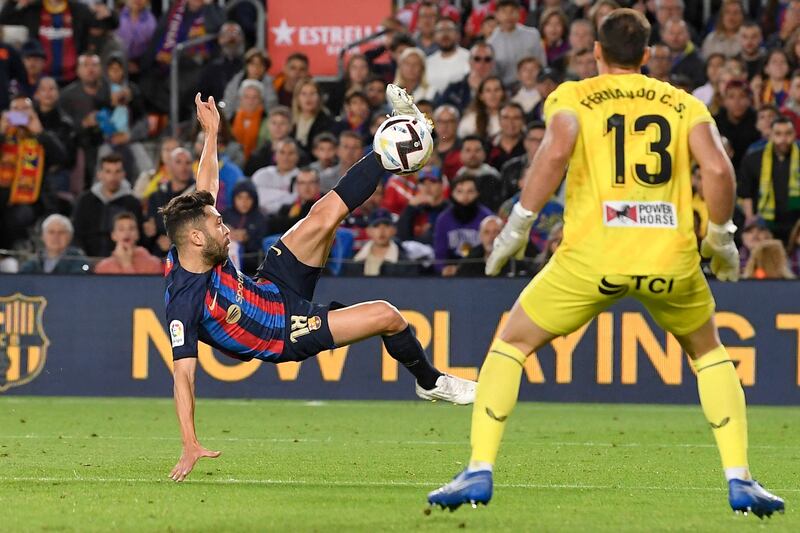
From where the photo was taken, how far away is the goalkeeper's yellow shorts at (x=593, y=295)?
6484 millimetres

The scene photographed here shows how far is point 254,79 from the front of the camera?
698 inches

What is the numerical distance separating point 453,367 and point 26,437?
14.9 ft

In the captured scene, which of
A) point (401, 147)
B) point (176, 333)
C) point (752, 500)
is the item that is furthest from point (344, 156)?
point (752, 500)

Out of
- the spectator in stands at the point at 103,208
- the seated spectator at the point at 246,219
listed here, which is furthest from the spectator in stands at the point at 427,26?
the spectator in stands at the point at 103,208

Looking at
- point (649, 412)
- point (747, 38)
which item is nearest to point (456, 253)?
point (649, 412)

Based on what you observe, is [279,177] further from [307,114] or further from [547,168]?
[547,168]

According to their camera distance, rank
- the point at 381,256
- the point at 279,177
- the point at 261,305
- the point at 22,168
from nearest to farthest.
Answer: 1. the point at 261,305
2. the point at 381,256
3. the point at 279,177
4. the point at 22,168

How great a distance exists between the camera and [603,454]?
32.8ft

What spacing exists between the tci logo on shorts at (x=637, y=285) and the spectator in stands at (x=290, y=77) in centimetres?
1135

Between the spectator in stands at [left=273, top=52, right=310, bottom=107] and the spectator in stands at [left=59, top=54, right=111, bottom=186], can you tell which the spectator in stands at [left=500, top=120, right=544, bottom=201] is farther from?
the spectator in stands at [left=59, top=54, right=111, bottom=186]

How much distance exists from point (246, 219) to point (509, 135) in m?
2.97

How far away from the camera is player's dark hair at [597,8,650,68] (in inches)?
256

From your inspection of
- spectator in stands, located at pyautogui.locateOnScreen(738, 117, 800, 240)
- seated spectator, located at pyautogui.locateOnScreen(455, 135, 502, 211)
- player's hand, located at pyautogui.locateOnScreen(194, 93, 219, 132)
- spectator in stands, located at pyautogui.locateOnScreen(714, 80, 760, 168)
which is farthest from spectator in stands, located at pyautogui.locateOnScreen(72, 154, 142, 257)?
player's hand, located at pyautogui.locateOnScreen(194, 93, 219, 132)

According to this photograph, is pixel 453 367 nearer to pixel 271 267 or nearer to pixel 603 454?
pixel 603 454
